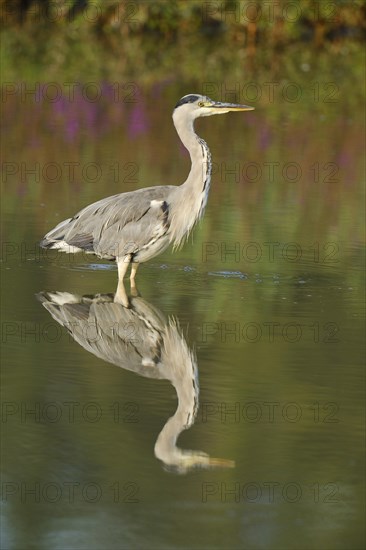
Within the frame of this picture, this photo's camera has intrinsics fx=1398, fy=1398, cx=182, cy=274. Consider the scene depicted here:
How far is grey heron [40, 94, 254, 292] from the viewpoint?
9.71m

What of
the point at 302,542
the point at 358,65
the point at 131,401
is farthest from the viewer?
the point at 358,65

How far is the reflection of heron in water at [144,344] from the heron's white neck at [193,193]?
26.8 inches

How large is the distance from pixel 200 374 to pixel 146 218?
2350 millimetres

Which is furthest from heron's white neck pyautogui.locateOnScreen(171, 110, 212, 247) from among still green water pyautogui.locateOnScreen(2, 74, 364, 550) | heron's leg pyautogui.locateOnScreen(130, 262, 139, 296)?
still green water pyautogui.locateOnScreen(2, 74, 364, 550)

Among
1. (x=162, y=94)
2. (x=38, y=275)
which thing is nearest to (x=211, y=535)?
(x=38, y=275)

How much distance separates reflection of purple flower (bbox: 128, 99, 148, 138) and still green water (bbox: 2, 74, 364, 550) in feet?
9.24

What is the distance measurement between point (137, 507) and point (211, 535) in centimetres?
42

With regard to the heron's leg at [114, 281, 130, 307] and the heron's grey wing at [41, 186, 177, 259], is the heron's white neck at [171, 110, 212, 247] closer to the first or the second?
the heron's grey wing at [41, 186, 177, 259]

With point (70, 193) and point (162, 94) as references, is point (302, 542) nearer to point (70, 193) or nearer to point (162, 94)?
point (70, 193)

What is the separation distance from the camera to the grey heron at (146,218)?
971cm

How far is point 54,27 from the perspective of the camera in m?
33.8

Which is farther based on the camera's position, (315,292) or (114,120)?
(114,120)

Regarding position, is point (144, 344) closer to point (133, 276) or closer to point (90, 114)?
point (133, 276)

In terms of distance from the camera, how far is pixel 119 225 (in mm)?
9758
